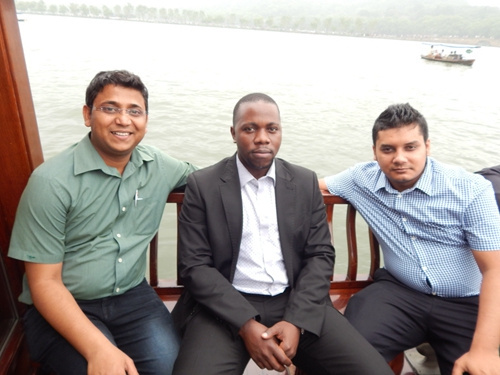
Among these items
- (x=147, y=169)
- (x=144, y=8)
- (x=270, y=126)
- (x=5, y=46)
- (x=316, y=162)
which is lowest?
(x=316, y=162)

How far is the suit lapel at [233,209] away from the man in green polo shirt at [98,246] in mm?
359

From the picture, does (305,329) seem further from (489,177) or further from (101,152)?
(489,177)

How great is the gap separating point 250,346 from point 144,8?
117m

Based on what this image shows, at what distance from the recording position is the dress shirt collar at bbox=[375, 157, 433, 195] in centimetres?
222

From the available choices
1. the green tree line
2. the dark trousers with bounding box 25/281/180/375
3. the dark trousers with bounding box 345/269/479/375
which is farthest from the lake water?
the green tree line

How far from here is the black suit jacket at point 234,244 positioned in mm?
1961

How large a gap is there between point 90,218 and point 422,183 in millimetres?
1677

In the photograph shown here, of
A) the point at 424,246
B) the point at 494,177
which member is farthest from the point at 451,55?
the point at 424,246

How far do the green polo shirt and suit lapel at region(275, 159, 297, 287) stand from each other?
607mm

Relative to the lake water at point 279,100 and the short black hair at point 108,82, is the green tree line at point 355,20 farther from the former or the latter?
the short black hair at point 108,82

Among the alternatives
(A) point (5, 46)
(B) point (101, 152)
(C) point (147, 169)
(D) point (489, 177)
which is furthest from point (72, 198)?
(D) point (489, 177)

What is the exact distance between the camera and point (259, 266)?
→ 211 centimetres

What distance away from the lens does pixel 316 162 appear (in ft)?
35.4

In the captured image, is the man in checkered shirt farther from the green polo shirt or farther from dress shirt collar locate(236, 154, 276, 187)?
the green polo shirt
